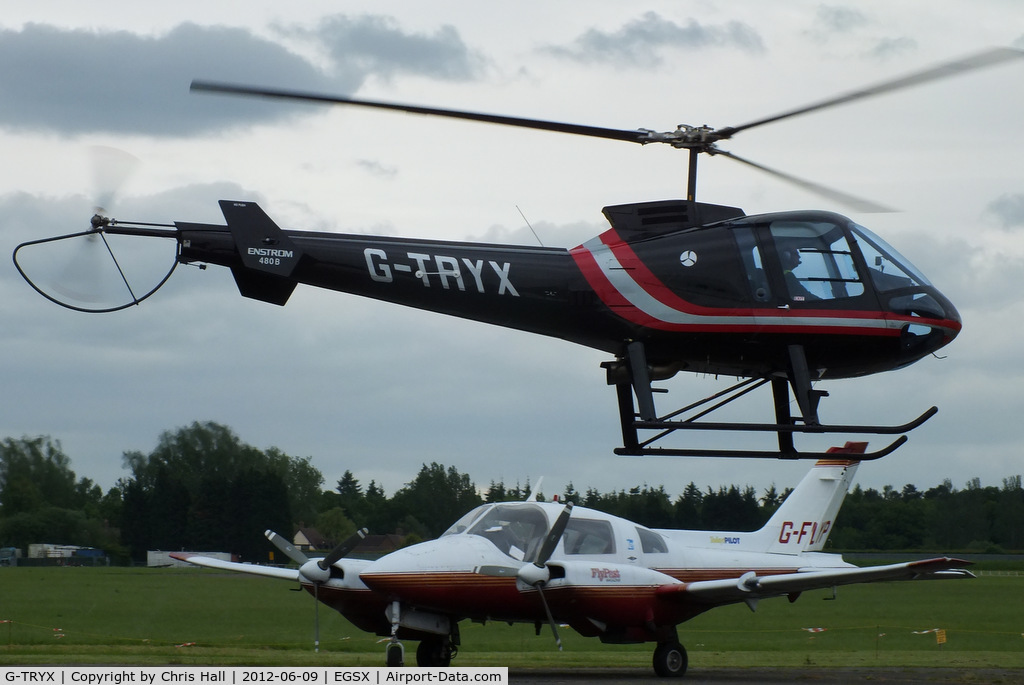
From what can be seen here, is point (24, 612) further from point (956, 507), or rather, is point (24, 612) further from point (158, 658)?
point (956, 507)

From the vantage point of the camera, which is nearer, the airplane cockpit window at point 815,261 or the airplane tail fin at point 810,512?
the airplane cockpit window at point 815,261

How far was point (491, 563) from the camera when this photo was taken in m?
15.4

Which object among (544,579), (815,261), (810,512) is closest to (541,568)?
(544,579)

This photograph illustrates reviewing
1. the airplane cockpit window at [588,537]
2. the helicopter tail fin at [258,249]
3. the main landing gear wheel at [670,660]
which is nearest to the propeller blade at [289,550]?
the airplane cockpit window at [588,537]

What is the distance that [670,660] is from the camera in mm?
16891

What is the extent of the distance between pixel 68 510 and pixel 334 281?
2439 inches

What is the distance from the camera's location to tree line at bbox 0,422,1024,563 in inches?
1923

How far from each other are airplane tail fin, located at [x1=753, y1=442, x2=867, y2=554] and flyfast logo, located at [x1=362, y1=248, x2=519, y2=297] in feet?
36.7

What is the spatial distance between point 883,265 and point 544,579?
19.7 ft

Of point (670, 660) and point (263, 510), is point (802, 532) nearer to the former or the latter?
point (670, 660)

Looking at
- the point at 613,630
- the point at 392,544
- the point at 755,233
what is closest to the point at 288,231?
the point at 755,233

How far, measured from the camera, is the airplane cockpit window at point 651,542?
693 inches

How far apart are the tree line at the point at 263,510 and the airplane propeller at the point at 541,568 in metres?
31.5

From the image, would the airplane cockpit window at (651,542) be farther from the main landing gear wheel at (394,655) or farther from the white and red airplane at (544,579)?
the main landing gear wheel at (394,655)
